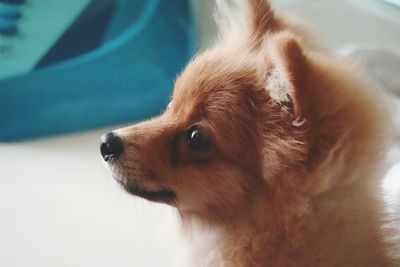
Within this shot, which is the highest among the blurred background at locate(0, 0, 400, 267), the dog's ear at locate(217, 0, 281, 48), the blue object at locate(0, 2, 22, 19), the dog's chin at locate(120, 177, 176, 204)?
the blue object at locate(0, 2, 22, 19)

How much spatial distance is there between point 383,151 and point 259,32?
30 cm

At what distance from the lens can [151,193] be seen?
1.03 meters

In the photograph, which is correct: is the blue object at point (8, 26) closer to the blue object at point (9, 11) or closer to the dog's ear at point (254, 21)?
the blue object at point (9, 11)

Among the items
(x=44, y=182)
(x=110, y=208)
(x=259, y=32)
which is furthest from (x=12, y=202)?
(x=259, y=32)

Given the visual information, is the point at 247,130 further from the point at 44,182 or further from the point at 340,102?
the point at 44,182

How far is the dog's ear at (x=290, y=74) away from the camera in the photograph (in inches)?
33.2

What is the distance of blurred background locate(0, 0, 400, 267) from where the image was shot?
1.65 meters

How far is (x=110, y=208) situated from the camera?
1674mm

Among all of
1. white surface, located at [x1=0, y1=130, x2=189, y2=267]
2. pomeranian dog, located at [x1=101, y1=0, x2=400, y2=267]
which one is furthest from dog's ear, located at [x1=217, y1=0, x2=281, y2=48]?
white surface, located at [x1=0, y1=130, x2=189, y2=267]

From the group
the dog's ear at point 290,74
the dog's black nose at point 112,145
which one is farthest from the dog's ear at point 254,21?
the dog's black nose at point 112,145

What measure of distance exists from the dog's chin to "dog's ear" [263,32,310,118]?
24 cm

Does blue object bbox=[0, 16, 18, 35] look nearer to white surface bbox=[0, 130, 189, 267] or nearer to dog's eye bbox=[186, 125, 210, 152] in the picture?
white surface bbox=[0, 130, 189, 267]

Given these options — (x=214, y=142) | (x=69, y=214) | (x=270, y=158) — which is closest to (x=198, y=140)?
(x=214, y=142)

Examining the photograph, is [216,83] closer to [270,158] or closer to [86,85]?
[270,158]
